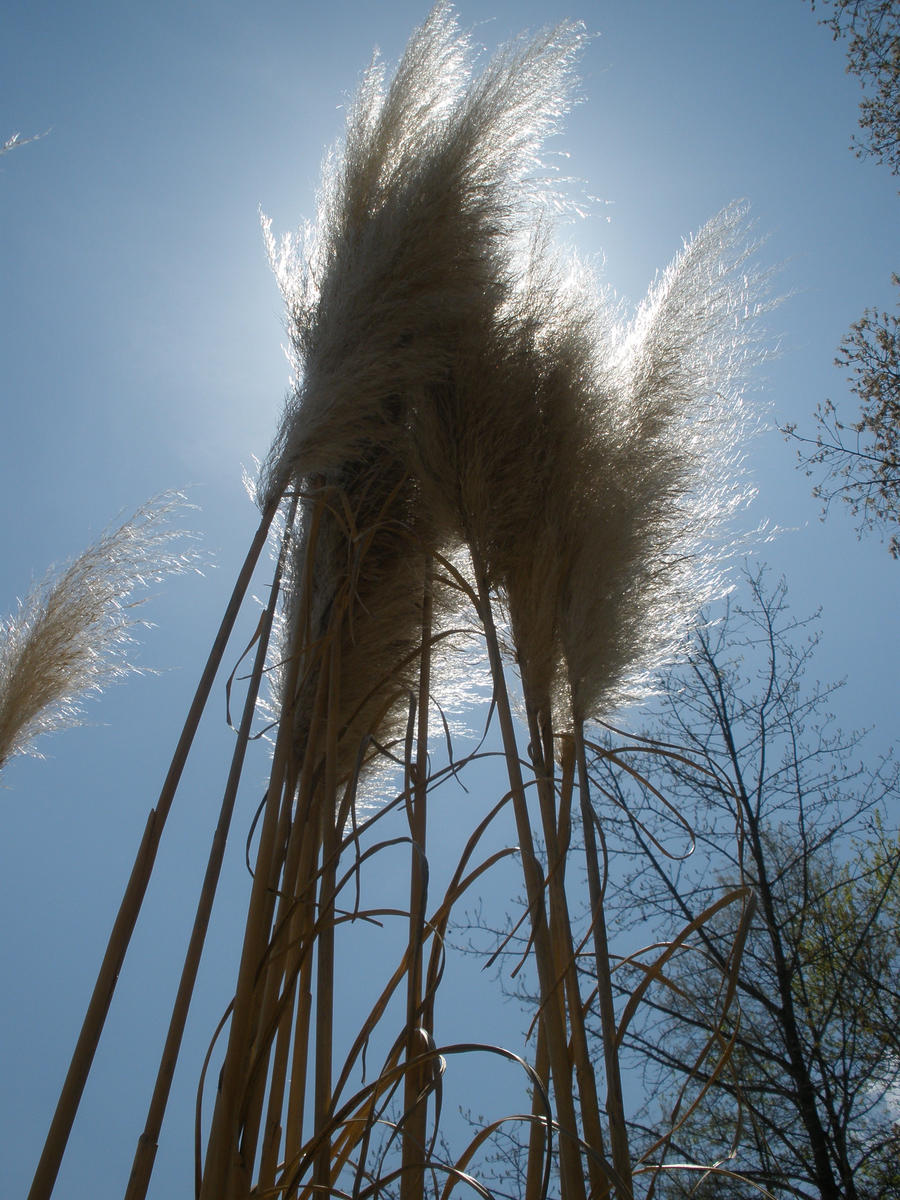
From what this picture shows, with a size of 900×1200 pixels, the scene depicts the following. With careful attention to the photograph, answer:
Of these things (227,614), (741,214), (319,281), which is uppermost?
(741,214)

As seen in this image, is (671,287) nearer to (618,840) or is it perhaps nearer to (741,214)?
(741,214)

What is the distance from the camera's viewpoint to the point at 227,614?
1.05m

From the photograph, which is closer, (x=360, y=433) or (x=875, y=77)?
(x=360, y=433)

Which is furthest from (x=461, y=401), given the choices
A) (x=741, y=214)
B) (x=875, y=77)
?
(x=875, y=77)

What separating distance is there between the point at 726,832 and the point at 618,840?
19.1 inches

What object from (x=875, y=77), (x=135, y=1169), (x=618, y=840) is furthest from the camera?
(x=618, y=840)

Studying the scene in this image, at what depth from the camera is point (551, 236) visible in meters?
1.49

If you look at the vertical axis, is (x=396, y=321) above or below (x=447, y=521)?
above

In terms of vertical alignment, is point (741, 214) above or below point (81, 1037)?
above

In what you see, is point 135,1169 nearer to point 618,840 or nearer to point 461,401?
point 461,401

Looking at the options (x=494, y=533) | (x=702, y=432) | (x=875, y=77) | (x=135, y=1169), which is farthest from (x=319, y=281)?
(x=875, y=77)

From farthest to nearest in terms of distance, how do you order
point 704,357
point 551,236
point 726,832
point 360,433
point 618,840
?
1. point 618,840
2. point 726,832
3. point 551,236
4. point 704,357
5. point 360,433

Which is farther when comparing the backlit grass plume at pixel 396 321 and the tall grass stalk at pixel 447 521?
the backlit grass plume at pixel 396 321

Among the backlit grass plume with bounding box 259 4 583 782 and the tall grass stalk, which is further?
the backlit grass plume with bounding box 259 4 583 782
